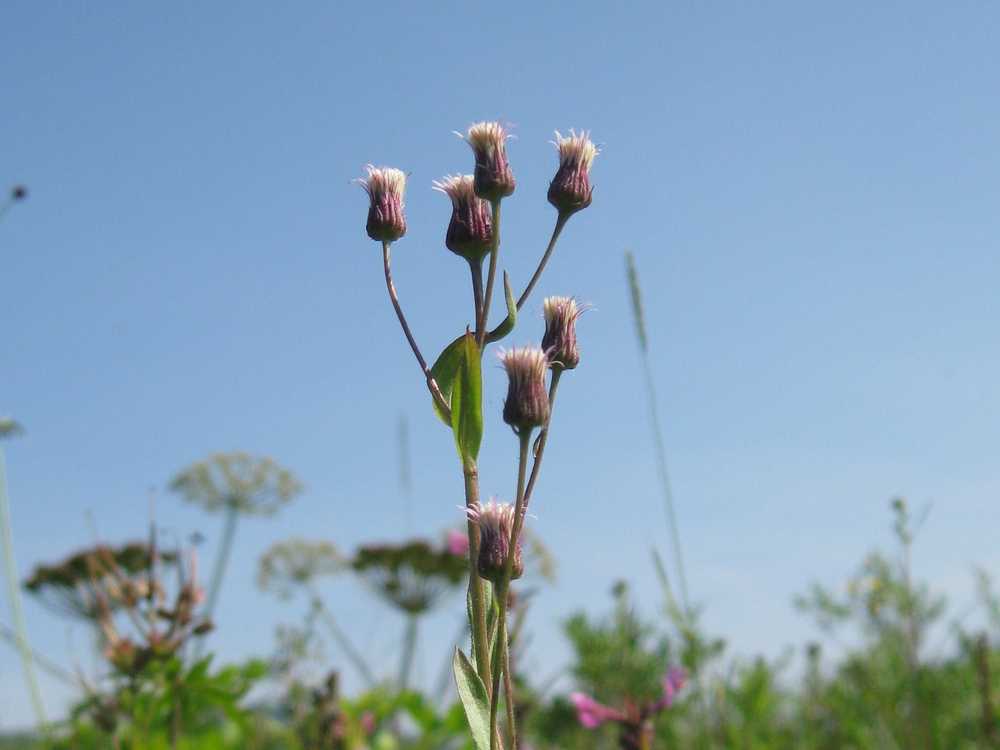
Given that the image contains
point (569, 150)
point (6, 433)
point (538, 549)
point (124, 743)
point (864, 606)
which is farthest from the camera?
point (538, 549)

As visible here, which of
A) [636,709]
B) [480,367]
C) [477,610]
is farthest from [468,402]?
[636,709]

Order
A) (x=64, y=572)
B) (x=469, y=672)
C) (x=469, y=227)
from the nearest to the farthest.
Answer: (x=469, y=672), (x=469, y=227), (x=64, y=572)

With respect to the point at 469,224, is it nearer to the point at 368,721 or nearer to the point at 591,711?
the point at 591,711

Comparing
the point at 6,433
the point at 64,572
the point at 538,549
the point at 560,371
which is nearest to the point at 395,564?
the point at 538,549

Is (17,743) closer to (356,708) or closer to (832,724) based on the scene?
(356,708)

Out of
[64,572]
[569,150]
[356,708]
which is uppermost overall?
[64,572]

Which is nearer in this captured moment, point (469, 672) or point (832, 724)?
point (469, 672)

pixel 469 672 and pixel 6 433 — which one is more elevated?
pixel 6 433

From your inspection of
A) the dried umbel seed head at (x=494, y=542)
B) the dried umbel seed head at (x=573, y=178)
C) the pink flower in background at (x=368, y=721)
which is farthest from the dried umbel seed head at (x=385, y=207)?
the pink flower in background at (x=368, y=721)
